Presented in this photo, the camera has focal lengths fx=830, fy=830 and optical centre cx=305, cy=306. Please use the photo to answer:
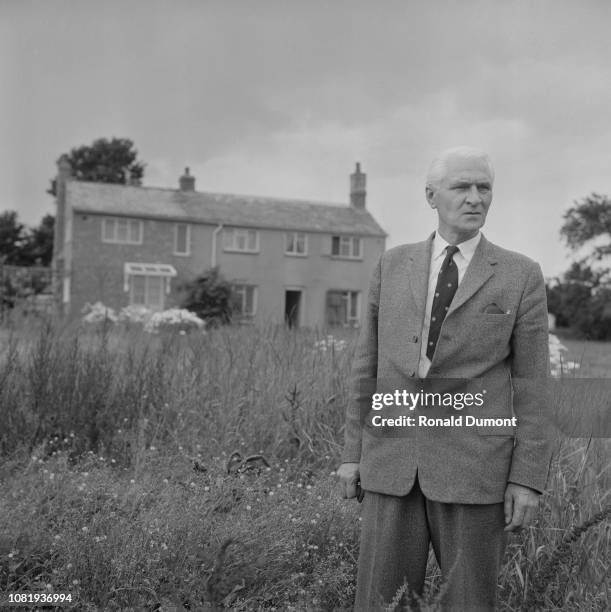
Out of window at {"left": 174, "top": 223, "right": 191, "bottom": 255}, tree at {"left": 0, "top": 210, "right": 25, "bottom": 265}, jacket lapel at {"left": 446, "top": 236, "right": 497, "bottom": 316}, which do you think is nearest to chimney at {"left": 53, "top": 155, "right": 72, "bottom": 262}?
tree at {"left": 0, "top": 210, "right": 25, "bottom": 265}

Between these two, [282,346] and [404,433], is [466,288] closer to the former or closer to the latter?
[404,433]

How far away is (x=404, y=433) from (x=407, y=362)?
23 centimetres

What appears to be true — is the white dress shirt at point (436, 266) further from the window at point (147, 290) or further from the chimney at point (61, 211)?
the chimney at point (61, 211)

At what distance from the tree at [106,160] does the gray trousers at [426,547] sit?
49.4 meters

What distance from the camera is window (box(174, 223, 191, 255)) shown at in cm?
3544

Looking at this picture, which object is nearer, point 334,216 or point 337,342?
point 337,342

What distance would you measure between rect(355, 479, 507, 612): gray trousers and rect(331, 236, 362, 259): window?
34632mm

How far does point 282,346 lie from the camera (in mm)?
7176

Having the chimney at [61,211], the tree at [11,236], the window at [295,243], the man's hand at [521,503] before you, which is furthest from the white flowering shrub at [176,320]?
the tree at [11,236]

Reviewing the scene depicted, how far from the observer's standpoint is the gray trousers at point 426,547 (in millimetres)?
2582

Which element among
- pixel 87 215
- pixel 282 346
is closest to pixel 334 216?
pixel 87 215

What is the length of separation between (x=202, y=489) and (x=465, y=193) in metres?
2.31

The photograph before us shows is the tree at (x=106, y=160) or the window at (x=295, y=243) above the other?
the tree at (x=106, y=160)

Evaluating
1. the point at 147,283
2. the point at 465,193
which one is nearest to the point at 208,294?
the point at 147,283
